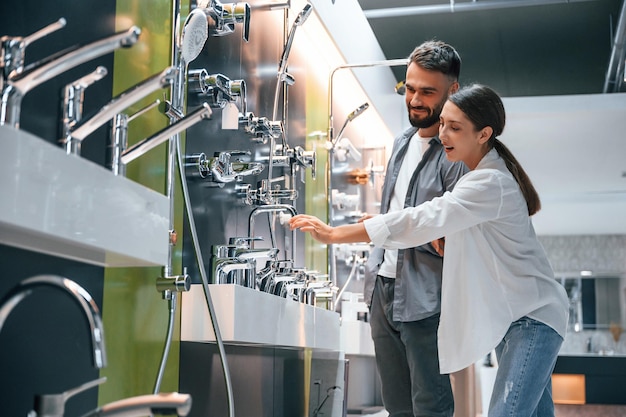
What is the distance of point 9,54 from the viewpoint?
1.23 m

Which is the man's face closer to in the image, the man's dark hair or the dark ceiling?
the man's dark hair

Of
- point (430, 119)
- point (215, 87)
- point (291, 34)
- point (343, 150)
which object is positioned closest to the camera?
point (215, 87)

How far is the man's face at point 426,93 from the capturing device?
8.23ft

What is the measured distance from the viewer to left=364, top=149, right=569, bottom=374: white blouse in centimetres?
198

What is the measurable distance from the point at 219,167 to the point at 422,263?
686 millimetres

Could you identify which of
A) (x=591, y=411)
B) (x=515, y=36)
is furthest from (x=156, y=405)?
(x=591, y=411)

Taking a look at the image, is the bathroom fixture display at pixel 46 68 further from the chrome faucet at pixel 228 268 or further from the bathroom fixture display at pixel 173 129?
the chrome faucet at pixel 228 268

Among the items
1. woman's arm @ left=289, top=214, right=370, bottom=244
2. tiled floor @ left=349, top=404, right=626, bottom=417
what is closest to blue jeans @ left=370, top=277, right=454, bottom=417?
woman's arm @ left=289, top=214, right=370, bottom=244

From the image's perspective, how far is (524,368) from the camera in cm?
189

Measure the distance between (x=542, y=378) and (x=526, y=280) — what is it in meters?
0.23

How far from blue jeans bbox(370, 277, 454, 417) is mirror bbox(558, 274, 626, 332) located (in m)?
9.92

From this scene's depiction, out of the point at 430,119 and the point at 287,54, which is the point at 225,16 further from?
the point at 430,119

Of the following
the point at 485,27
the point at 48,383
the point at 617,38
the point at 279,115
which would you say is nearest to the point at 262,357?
the point at 279,115

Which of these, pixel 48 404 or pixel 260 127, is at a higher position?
pixel 260 127
